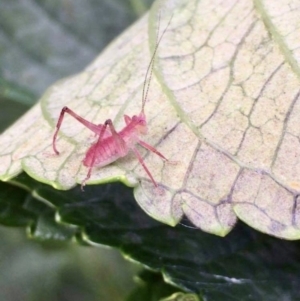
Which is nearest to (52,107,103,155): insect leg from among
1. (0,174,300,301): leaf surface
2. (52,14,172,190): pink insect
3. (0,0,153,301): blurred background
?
(52,14,172,190): pink insect

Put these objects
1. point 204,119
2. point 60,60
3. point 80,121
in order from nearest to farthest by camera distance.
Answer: point 204,119
point 80,121
point 60,60

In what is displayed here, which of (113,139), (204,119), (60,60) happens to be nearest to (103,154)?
(113,139)

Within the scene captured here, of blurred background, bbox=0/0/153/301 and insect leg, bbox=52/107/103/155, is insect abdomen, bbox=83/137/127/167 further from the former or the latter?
blurred background, bbox=0/0/153/301

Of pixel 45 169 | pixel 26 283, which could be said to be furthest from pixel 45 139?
pixel 26 283

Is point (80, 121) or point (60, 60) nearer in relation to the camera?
point (80, 121)

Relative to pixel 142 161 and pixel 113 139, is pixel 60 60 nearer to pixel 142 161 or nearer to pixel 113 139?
pixel 113 139

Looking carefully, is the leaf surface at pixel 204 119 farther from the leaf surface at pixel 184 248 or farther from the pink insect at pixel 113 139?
the leaf surface at pixel 184 248

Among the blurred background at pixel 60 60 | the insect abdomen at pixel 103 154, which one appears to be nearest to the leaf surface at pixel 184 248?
the insect abdomen at pixel 103 154
